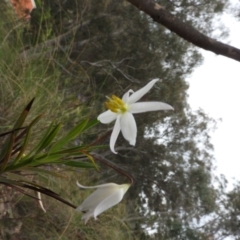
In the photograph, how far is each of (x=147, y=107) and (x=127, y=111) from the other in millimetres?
47

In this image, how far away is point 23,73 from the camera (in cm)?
180

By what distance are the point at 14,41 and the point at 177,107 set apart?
9.94 feet

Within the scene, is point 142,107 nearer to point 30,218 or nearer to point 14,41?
point 30,218

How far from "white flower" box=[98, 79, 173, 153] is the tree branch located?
0.39 m

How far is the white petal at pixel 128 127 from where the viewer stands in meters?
0.69

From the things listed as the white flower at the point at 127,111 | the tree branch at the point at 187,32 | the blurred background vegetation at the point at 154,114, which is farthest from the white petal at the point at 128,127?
the blurred background vegetation at the point at 154,114

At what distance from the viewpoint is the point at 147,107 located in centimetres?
69

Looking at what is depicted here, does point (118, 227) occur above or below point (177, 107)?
below

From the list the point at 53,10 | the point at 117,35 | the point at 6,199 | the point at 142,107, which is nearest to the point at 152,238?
the point at 6,199

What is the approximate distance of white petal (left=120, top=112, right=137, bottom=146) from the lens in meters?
0.69

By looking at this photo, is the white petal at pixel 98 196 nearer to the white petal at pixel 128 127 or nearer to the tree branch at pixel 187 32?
the white petal at pixel 128 127

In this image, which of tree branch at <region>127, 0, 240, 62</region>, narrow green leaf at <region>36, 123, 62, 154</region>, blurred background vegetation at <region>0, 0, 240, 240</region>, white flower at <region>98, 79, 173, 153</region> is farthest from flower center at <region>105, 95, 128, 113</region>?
blurred background vegetation at <region>0, 0, 240, 240</region>

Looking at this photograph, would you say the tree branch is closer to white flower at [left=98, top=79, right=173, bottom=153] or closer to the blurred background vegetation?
white flower at [left=98, top=79, right=173, bottom=153]

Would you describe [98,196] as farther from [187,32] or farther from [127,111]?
[187,32]
